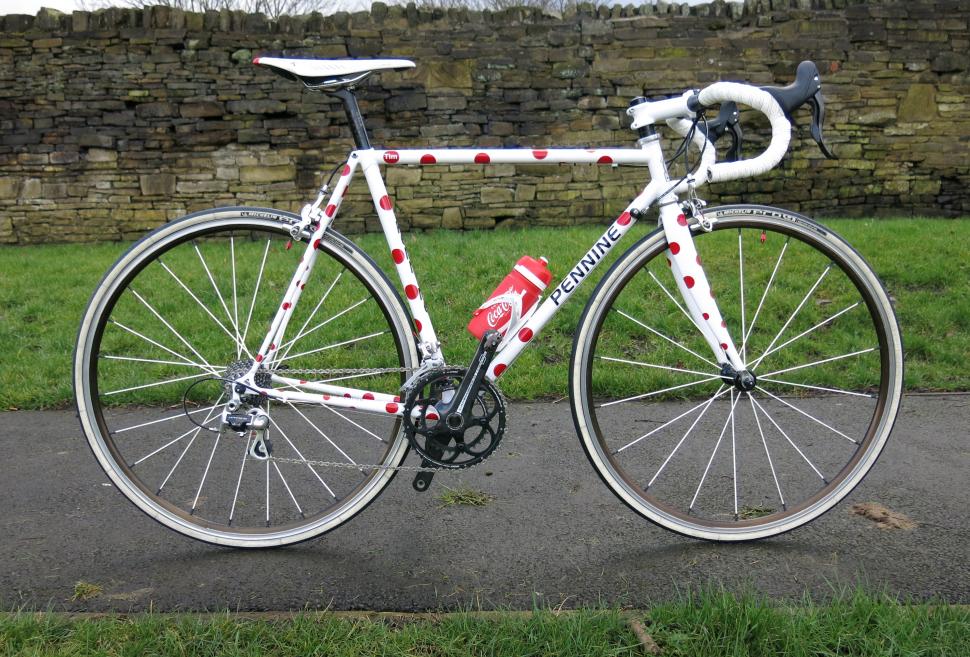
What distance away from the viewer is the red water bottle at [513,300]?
2.35m

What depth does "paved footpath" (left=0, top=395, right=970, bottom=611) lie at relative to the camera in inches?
87.0

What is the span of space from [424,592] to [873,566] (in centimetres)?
133

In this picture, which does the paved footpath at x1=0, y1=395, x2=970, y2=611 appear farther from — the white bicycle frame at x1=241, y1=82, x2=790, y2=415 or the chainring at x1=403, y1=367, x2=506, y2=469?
the white bicycle frame at x1=241, y1=82, x2=790, y2=415

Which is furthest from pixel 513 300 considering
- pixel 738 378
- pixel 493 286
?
pixel 493 286

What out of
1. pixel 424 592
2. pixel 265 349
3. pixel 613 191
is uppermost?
pixel 613 191

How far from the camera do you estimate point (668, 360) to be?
4602mm

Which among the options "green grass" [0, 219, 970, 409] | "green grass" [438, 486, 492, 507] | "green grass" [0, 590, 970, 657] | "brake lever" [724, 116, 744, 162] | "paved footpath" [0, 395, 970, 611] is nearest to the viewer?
"green grass" [0, 590, 970, 657]

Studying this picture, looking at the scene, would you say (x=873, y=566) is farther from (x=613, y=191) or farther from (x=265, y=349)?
(x=613, y=191)

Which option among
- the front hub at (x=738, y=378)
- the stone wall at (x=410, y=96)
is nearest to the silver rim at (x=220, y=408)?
the front hub at (x=738, y=378)

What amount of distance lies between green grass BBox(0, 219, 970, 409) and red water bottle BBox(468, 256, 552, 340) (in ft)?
6.00

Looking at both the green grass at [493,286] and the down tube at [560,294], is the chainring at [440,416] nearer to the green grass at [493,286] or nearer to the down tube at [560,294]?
the down tube at [560,294]

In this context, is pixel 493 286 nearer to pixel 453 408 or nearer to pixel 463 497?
pixel 463 497

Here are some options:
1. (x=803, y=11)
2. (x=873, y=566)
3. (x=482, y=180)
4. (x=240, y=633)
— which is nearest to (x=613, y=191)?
(x=482, y=180)

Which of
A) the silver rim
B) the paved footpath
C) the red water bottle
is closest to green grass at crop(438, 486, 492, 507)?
the paved footpath
